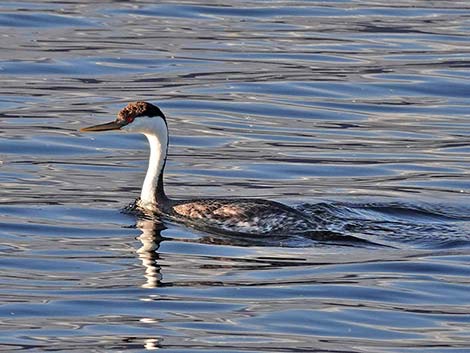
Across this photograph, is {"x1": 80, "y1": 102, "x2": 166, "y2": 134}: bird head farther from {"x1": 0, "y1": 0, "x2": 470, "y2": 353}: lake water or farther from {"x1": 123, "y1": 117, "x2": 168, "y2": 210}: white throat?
{"x1": 0, "y1": 0, "x2": 470, "y2": 353}: lake water

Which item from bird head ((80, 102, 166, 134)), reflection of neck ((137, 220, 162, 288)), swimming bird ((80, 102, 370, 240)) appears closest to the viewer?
reflection of neck ((137, 220, 162, 288))

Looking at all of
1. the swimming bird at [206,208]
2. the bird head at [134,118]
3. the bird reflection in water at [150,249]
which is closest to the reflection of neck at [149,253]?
the bird reflection in water at [150,249]

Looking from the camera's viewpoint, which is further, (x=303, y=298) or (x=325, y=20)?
(x=325, y=20)

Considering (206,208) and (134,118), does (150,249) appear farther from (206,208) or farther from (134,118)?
(134,118)

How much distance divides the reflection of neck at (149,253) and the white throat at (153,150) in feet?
1.45

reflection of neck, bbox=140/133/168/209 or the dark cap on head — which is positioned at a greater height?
the dark cap on head

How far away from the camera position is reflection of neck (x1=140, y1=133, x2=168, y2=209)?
1572 cm

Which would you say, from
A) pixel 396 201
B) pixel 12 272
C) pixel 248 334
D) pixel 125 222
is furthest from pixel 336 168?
pixel 248 334

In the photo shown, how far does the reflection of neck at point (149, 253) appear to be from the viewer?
42.1 ft

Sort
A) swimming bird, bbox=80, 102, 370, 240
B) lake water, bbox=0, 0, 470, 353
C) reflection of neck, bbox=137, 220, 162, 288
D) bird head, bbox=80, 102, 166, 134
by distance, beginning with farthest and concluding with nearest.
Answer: bird head, bbox=80, 102, 166, 134
swimming bird, bbox=80, 102, 370, 240
reflection of neck, bbox=137, 220, 162, 288
lake water, bbox=0, 0, 470, 353

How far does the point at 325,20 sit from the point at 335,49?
7.87 feet

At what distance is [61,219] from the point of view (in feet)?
Result: 49.8

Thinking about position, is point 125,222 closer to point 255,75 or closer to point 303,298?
point 303,298

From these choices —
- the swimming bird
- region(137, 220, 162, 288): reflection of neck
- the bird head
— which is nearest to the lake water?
region(137, 220, 162, 288): reflection of neck
